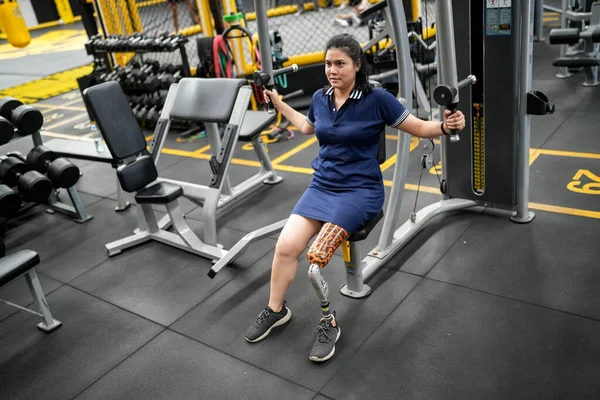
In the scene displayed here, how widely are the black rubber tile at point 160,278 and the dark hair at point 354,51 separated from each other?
142cm

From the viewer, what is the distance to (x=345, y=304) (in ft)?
9.56

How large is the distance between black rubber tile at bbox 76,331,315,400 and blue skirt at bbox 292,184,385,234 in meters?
0.77

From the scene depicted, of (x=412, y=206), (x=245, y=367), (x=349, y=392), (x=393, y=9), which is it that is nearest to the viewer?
(x=349, y=392)

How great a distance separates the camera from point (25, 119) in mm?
4090

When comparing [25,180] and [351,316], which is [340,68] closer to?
[351,316]

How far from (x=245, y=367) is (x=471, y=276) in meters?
1.32

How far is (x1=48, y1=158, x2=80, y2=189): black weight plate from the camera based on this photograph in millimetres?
4125

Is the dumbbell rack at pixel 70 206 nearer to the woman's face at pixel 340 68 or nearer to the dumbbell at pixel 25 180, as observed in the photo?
the dumbbell at pixel 25 180

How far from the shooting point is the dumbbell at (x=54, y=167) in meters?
4.14

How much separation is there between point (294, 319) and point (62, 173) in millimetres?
2328

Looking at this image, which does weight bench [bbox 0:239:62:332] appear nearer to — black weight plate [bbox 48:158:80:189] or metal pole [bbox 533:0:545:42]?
black weight plate [bbox 48:158:80:189]

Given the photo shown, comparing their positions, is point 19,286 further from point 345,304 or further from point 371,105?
point 371,105

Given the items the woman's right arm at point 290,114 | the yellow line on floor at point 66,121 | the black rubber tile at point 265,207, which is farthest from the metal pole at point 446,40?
the yellow line on floor at point 66,121

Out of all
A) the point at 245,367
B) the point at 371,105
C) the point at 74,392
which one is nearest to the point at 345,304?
the point at 245,367
